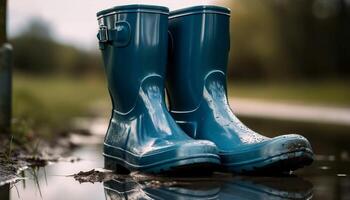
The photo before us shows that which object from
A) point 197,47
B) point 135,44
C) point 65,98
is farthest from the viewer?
point 65,98

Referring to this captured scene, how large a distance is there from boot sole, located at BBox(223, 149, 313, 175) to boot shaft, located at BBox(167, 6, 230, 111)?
536 mm

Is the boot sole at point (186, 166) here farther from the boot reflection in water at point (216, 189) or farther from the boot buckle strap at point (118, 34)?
the boot buckle strap at point (118, 34)

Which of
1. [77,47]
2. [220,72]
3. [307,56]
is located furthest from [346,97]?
[77,47]

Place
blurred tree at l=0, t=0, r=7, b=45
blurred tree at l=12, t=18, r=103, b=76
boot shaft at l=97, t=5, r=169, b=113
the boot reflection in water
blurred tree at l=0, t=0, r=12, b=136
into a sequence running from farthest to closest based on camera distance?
blurred tree at l=12, t=18, r=103, b=76, blurred tree at l=0, t=0, r=12, b=136, blurred tree at l=0, t=0, r=7, b=45, boot shaft at l=97, t=5, r=169, b=113, the boot reflection in water

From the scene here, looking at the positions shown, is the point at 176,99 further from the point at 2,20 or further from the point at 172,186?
the point at 2,20

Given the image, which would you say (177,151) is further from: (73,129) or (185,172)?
(73,129)

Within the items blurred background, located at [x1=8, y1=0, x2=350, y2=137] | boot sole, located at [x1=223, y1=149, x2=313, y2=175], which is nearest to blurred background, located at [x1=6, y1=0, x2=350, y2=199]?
blurred background, located at [x1=8, y1=0, x2=350, y2=137]

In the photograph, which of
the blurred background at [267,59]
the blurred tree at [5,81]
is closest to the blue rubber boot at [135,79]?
the blurred tree at [5,81]

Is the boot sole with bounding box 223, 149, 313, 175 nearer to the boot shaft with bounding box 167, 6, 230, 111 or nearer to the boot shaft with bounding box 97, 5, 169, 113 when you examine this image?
the boot shaft with bounding box 167, 6, 230, 111

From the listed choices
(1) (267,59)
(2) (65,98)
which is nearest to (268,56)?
(1) (267,59)

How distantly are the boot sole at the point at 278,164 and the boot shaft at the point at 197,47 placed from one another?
54cm

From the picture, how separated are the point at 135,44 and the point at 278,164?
96 centimetres

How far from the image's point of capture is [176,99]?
4059mm

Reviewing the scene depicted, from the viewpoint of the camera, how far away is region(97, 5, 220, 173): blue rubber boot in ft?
11.8
